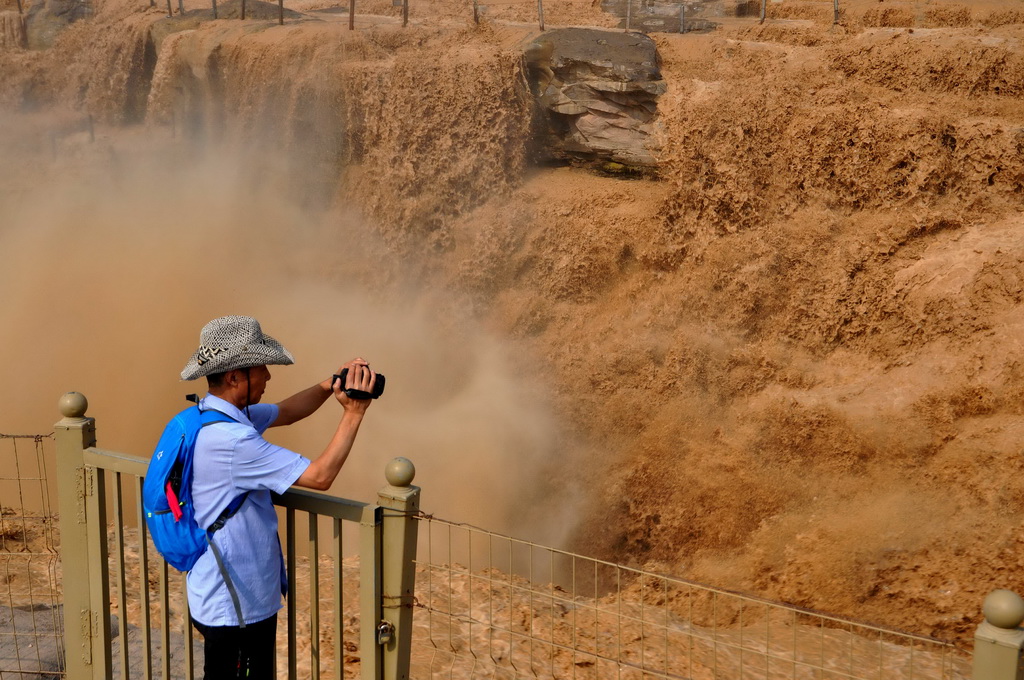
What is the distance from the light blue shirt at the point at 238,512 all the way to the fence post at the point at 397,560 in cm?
27

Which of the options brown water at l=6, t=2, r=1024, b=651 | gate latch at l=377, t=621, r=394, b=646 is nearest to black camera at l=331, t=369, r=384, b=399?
gate latch at l=377, t=621, r=394, b=646

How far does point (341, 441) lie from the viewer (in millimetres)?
2744

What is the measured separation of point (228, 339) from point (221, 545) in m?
0.58

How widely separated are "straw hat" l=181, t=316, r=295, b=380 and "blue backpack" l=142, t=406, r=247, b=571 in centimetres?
14

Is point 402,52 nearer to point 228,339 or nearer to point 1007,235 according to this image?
point 1007,235

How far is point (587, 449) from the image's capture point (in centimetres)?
927

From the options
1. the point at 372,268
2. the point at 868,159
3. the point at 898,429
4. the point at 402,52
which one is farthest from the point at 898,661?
the point at 402,52

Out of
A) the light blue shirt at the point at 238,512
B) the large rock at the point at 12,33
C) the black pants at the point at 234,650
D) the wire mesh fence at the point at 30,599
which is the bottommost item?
the wire mesh fence at the point at 30,599

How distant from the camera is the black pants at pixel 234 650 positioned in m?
2.77

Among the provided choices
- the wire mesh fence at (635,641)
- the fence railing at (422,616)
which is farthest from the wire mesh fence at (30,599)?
the wire mesh fence at (635,641)

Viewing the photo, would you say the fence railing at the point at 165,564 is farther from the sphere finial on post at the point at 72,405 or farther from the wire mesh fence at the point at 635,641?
the wire mesh fence at the point at 635,641

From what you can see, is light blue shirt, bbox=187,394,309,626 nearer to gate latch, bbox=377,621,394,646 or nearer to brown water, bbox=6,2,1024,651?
gate latch, bbox=377,621,394,646

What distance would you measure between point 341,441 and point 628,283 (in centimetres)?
822

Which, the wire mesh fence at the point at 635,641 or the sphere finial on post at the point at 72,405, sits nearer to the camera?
the sphere finial on post at the point at 72,405
